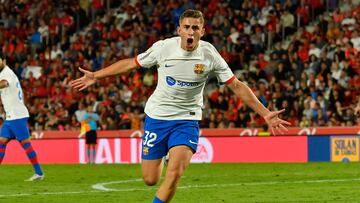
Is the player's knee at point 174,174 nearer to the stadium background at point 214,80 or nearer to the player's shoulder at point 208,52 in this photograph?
the player's shoulder at point 208,52

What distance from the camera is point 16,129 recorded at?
18.5 meters

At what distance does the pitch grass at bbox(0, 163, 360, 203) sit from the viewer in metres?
14.2

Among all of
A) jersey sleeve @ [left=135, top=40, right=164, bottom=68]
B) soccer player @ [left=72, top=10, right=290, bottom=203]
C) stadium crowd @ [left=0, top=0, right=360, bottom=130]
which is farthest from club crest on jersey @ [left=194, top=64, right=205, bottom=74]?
stadium crowd @ [left=0, top=0, right=360, bottom=130]

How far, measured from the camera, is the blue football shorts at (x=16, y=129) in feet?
60.8

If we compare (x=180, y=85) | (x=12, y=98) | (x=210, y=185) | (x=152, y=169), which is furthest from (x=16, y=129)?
(x=180, y=85)

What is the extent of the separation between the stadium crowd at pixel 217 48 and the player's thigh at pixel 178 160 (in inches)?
668

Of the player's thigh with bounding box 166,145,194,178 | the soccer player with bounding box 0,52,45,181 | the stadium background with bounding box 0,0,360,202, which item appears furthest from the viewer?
the stadium background with bounding box 0,0,360,202

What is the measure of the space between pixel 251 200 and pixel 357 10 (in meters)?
18.1

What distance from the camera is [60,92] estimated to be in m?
33.8

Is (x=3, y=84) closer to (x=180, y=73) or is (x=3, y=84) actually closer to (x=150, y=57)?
(x=150, y=57)

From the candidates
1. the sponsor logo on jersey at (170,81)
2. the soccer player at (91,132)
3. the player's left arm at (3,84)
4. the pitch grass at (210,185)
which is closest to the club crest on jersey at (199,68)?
the sponsor logo on jersey at (170,81)

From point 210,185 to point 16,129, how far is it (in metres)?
4.29

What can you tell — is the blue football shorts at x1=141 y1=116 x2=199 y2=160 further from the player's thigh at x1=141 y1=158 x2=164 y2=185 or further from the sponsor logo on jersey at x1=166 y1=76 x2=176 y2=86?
the sponsor logo on jersey at x1=166 y1=76 x2=176 y2=86

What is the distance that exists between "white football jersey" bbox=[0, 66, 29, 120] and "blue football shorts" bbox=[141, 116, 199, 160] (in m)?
8.02
